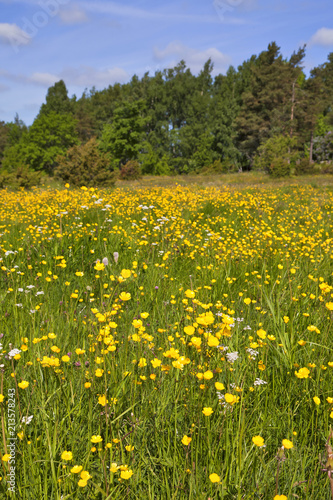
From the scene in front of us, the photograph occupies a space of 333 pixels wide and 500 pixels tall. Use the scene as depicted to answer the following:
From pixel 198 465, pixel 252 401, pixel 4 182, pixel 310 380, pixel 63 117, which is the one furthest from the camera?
pixel 63 117

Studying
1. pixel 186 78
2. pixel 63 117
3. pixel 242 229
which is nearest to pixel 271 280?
pixel 242 229

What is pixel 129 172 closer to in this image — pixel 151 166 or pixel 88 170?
pixel 88 170

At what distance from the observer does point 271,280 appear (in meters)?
3.70

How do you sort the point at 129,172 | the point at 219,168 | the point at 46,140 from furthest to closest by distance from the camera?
the point at 46,140 < the point at 219,168 < the point at 129,172

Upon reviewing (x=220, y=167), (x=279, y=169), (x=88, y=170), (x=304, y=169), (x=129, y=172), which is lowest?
(x=88, y=170)

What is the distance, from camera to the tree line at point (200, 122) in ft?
150

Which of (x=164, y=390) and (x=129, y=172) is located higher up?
(x=129, y=172)

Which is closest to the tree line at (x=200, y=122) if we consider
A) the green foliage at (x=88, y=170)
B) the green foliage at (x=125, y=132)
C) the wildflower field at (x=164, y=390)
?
the green foliage at (x=125, y=132)

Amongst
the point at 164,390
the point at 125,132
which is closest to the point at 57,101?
the point at 125,132

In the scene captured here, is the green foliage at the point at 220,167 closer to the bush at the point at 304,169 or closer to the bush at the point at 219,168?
the bush at the point at 219,168

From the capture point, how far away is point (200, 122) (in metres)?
59.0

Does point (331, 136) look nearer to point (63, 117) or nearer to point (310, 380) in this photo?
point (63, 117)

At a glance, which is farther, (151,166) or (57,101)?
(57,101)

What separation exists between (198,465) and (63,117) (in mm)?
52813
